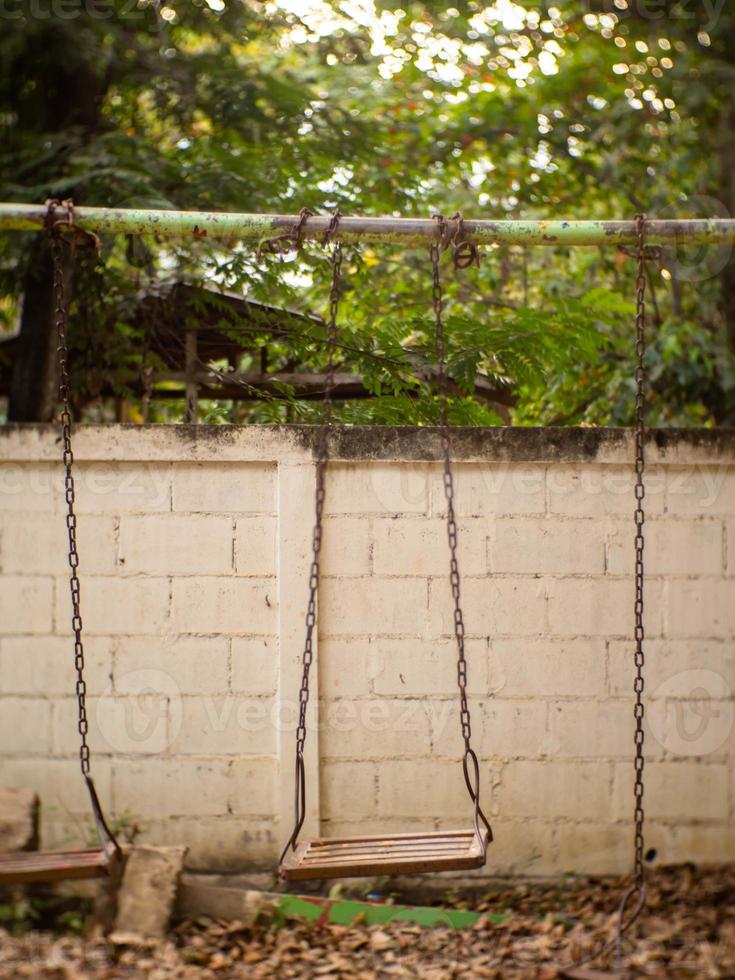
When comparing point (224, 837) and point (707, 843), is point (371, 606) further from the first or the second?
point (707, 843)

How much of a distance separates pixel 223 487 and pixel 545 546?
3.90 feet

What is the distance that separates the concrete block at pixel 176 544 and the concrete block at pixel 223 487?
0.05 m

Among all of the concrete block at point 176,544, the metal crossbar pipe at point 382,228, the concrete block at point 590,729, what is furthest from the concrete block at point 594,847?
the metal crossbar pipe at point 382,228

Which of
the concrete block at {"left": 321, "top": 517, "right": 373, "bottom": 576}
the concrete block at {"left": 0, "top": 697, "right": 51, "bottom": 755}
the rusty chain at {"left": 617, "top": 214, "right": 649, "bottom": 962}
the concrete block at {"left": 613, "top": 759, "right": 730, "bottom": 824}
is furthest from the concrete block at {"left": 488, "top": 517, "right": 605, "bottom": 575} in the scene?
the concrete block at {"left": 0, "top": 697, "right": 51, "bottom": 755}

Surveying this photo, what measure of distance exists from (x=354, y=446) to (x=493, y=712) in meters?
1.09

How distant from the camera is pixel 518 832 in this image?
3.17 metres

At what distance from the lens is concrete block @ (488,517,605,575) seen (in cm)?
318

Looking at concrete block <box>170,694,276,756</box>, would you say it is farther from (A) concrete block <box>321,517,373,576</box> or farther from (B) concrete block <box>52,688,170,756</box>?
(A) concrete block <box>321,517,373,576</box>

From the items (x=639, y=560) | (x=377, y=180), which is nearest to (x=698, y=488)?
(x=639, y=560)

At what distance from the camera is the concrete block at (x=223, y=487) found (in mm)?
3170

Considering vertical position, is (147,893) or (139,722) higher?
(139,722)

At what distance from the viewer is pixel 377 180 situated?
6449 millimetres

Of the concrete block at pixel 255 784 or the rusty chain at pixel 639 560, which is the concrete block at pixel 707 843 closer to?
the rusty chain at pixel 639 560

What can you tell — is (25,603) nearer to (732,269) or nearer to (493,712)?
(493,712)
